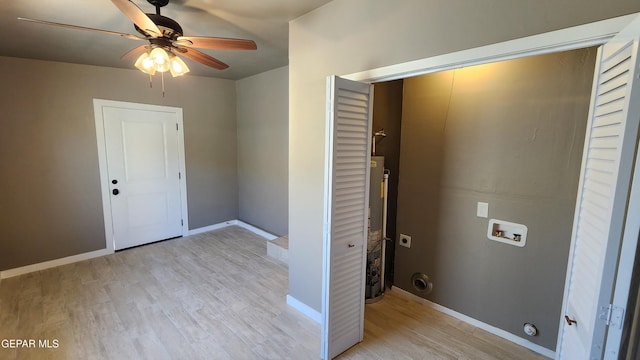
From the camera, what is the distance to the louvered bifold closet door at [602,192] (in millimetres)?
935

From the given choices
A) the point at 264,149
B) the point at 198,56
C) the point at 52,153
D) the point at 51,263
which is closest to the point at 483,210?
the point at 198,56

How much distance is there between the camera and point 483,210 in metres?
2.40

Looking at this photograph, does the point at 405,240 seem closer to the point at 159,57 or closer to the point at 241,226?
the point at 159,57

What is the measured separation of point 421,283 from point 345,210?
4.69 feet

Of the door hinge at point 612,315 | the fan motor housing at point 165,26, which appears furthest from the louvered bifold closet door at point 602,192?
the fan motor housing at point 165,26

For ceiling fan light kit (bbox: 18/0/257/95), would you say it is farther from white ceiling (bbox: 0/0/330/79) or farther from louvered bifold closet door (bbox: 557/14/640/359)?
louvered bifold closet door (bbox: 557/14/640/359)

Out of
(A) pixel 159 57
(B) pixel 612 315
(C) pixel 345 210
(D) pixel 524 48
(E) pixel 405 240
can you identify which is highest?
(A) pixel 159 57

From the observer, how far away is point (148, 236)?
4.30m

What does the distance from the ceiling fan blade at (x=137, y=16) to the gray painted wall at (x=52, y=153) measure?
268 centimetres

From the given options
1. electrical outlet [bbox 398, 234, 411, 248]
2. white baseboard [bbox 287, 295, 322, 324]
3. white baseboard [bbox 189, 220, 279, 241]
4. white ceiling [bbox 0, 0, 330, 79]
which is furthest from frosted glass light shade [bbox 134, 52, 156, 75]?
white baseboard [bbox 189, 220, 279, 241]

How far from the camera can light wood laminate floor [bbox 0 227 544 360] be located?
2178 millimetres

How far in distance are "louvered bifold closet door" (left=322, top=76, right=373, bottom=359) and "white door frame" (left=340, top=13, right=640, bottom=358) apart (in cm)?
32

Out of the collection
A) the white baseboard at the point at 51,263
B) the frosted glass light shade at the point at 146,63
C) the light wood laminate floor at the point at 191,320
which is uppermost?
the frosted glass light shade at the point at 146,63

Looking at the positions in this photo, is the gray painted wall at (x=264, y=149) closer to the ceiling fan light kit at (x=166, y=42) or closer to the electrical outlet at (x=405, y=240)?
the electrical outlet at (x=405, y=240)
